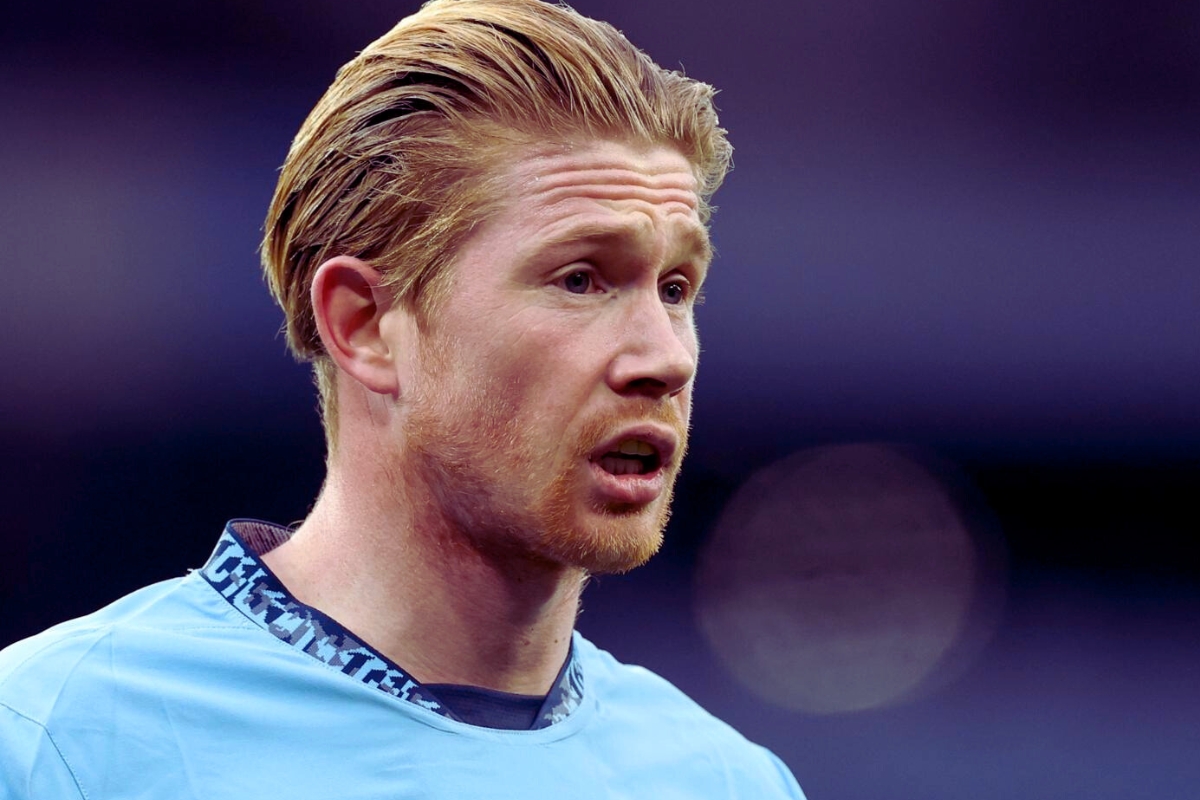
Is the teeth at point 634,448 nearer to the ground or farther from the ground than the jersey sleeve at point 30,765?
farther from the ground

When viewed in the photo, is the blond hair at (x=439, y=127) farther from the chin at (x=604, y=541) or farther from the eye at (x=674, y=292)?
the chin at (x=604, y=541)

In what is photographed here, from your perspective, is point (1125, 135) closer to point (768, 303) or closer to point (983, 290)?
point (983, 290)

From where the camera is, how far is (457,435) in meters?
1.88

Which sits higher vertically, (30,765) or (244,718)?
(244,718)

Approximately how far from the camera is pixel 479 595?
1.92 metres

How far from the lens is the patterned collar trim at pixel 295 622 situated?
185 cm

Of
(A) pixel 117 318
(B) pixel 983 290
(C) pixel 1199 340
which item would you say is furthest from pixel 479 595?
(C) pixel 1199 340

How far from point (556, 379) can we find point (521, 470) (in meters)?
0.12

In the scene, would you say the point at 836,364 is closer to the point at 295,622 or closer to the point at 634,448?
the point at 634,448

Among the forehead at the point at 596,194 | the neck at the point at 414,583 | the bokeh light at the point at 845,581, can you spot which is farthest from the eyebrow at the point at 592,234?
the bokeh light at the point at 845,581

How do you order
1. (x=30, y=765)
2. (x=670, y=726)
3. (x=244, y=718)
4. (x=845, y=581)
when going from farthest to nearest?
(x=845, y=581)
(x=670, y=726)
(x=244, y=718)
(x=30, y=765)

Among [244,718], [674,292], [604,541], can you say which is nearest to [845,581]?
[674,292]

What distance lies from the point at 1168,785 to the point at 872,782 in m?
0.98

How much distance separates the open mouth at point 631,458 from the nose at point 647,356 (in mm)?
72
